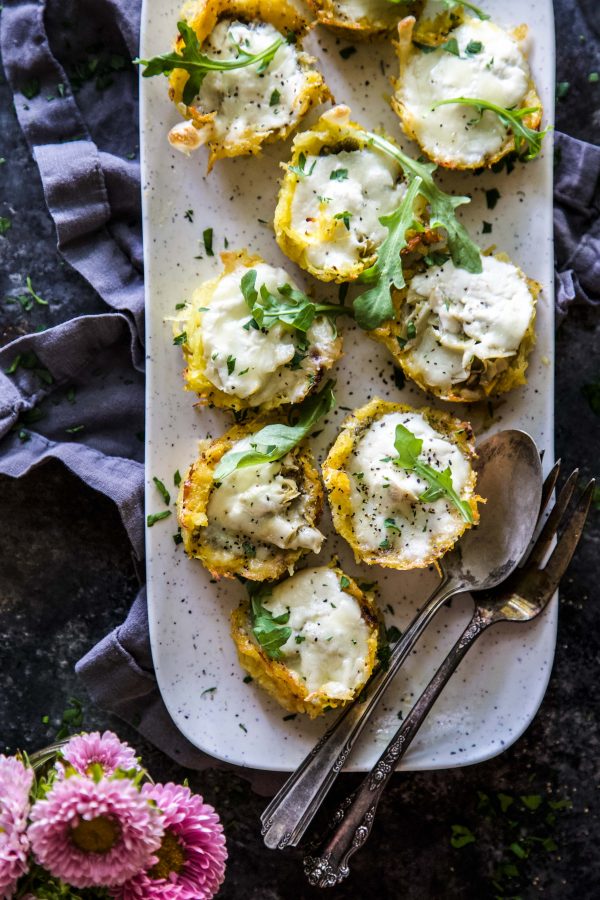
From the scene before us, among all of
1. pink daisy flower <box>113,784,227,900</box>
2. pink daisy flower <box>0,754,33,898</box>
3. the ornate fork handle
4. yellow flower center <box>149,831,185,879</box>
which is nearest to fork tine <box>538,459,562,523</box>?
the ornate fork handle

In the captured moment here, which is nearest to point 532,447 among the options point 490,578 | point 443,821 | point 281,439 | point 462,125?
point 490,578

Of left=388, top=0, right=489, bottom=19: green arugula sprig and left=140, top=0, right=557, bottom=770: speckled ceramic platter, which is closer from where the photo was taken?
left=388, top=0, right=489, bottom=19: green arugula sprig

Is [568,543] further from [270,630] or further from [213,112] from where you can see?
[213,112]

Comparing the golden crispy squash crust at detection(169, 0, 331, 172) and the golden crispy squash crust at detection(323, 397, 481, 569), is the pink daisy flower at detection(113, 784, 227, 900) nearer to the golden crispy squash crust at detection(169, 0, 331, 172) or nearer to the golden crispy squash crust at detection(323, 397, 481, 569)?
the golden crispy squash crust at detection(323, 397, 481, 569)

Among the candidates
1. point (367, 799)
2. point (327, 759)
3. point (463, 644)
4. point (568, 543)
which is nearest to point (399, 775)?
point (367, 799)

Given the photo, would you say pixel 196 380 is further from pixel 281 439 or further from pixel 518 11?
pixel 518 11
